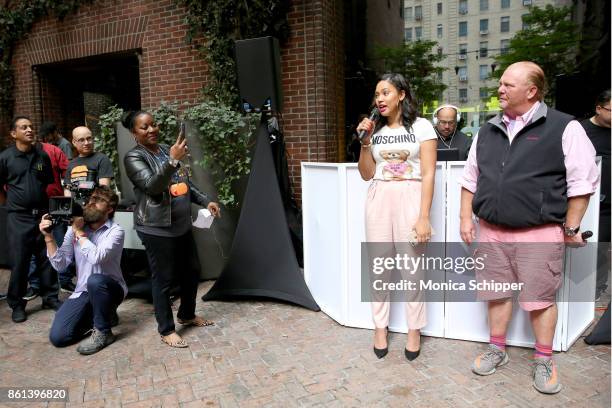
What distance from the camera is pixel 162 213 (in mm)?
3205

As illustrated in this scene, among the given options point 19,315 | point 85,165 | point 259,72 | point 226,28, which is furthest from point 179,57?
point 19,315

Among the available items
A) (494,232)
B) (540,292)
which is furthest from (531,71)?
(540,292)

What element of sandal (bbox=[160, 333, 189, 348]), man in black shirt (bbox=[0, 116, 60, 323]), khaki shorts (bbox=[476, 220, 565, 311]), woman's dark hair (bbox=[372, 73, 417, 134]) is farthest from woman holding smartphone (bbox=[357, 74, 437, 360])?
man in black shirt (bbox=[0, 116, 60, 323])

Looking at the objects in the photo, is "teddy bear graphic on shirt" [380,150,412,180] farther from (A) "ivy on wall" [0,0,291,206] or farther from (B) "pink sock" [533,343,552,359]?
(A) "ivy on wall" [0,0,291,206]

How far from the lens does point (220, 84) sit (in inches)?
242

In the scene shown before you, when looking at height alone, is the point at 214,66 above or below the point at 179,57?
below

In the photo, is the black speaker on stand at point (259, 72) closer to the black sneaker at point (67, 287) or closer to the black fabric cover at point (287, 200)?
the black fabric cover at point (287, 200)

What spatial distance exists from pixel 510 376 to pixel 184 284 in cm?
225

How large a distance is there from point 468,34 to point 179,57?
1427 inches

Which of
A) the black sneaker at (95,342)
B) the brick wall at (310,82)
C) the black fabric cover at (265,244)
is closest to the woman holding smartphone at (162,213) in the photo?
the black sneaker at (95,342)

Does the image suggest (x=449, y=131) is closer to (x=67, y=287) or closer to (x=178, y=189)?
(x=178, y=189)

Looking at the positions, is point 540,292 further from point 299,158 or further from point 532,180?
point 299,158

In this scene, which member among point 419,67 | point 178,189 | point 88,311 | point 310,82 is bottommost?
point 88,311

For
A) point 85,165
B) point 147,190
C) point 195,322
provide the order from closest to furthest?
point 147,190 < point 195,322 < point 85,165
